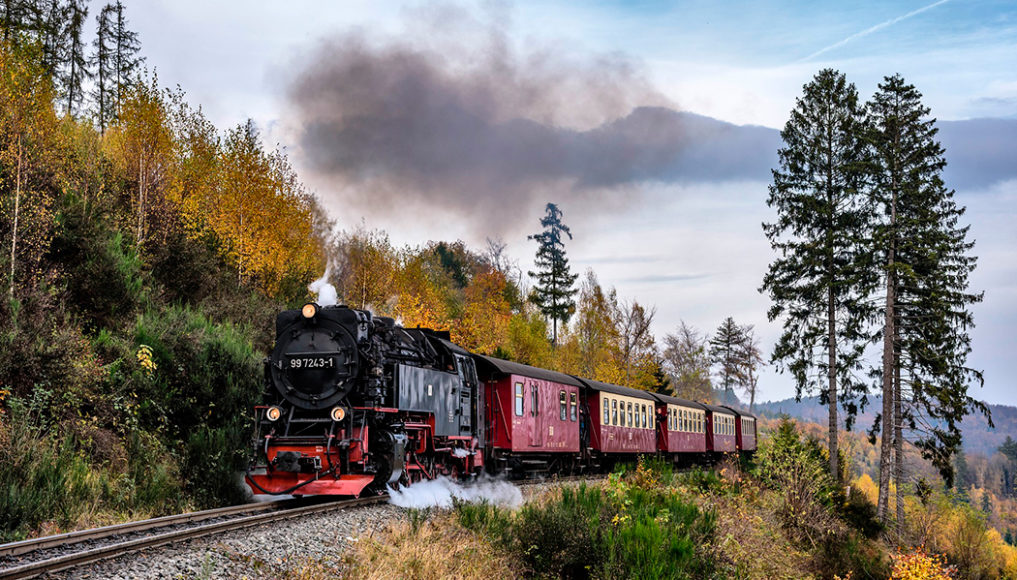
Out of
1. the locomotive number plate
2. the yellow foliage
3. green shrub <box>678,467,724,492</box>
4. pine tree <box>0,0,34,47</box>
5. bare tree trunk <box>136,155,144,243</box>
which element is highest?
pine tree <box>0,0,34,47</box>

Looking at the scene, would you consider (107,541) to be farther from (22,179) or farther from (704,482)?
(704,482)

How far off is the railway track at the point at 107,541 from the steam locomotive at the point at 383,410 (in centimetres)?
137

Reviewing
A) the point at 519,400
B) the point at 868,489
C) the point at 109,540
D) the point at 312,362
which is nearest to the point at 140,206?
the point at 312,362

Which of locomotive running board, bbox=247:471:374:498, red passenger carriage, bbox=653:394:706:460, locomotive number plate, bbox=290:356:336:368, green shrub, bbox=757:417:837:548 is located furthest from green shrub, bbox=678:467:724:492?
locomotive number plate, bbox=290:356:336:368

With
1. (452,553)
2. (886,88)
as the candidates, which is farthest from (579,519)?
(886,88)

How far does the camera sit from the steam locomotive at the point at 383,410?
12344 mm

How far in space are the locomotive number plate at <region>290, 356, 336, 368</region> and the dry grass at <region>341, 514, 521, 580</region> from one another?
3421mm

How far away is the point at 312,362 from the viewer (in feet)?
43.2

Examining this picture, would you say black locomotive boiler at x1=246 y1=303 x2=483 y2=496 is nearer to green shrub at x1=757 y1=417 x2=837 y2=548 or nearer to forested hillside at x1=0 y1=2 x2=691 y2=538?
forested hillside at x1=0 y1=2 x2=691 y2=538

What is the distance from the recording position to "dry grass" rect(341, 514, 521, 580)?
27.8 ft

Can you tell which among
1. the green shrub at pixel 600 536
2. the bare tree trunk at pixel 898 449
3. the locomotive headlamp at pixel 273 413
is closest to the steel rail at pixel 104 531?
the locomotive headlamp at pixel 273 413

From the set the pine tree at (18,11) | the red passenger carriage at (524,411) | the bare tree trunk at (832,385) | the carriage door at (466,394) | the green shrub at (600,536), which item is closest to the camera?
the green shrub at (600,536)

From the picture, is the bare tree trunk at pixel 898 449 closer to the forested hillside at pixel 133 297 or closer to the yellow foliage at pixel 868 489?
the yellow foliage at pixel 868 489

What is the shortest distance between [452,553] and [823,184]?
26.0 m
